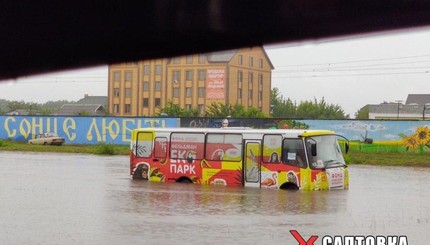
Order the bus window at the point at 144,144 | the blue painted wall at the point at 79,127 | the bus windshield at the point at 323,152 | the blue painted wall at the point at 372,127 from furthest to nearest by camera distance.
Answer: the blue painted wall at the point at 79,127, the blue painted wall at the point at 372,127, the bus window at the point at 144,144, the bus windshield at the point at 323,152

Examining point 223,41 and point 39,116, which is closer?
point 223,41

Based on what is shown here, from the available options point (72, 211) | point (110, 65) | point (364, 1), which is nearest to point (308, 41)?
point (364, 1)

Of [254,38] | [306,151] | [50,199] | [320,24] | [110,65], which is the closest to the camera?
[320,24]

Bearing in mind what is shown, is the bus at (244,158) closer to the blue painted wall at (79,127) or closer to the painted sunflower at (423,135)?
the painted sunflower at (423,135)

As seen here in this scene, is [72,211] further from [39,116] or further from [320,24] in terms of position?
[39,116]

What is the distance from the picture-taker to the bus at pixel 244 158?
1720 cm

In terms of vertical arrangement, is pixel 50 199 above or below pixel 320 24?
below

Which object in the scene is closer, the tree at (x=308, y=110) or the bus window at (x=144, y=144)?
the bus window at (x=144, y=144)

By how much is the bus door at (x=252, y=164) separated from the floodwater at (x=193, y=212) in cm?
58

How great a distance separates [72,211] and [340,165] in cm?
722

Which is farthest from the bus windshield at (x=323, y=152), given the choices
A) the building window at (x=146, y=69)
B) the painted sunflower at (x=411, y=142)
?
the painted sunflower at (x=411, y=142)

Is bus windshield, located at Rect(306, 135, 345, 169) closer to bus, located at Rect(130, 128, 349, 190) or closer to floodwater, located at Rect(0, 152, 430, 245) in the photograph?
bus, located at Rect(130, 128, 349, 190)

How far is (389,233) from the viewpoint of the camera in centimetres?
1011

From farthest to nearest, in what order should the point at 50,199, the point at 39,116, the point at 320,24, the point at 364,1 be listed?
the point at 39,116, the point at 50,199, the point at 320,24, the point at 364,1
